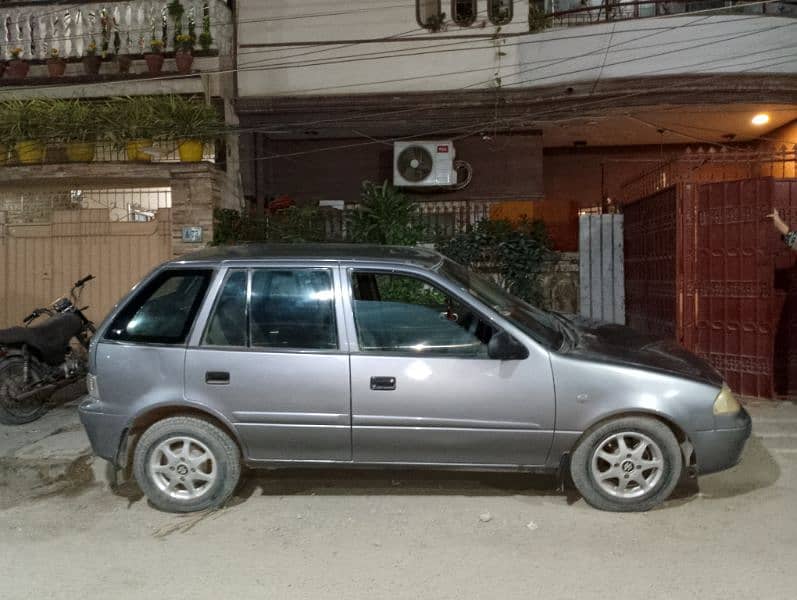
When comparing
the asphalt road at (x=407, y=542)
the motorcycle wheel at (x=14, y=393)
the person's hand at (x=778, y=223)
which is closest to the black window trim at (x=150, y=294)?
the asphalt road at (x=407, y=542)

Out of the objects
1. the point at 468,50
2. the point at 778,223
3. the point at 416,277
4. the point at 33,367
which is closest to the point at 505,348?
the point at 416,277

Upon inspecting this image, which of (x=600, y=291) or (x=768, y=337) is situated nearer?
(x=768, y=337)

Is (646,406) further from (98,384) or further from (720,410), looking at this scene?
(98,384)

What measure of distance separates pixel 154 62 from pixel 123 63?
55cm

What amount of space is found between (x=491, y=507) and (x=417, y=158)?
24.3 ft

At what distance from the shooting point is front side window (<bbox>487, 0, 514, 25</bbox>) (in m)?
11.0

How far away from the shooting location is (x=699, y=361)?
16.6 ft

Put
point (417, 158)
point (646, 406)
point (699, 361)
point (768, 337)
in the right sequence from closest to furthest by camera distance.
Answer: point (646, 406) < point (699, 361) < point (768, 337) < point (417, 158)

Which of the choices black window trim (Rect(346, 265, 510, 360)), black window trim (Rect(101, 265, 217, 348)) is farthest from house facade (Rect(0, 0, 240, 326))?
black window trim (Rect(346, 265, 510, 360))

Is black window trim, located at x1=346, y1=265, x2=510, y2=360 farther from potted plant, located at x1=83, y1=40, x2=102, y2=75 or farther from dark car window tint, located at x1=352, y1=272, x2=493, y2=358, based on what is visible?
potted plant, located at x1=83, y1=40, x2=102, y2=75

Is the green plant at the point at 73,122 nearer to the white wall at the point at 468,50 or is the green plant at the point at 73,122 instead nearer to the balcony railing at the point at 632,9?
the white wall at the point at 468,50

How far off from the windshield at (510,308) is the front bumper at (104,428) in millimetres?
2352

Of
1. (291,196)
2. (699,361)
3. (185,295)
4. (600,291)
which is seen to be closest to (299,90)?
(291,196)

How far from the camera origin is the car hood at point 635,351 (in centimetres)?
458
